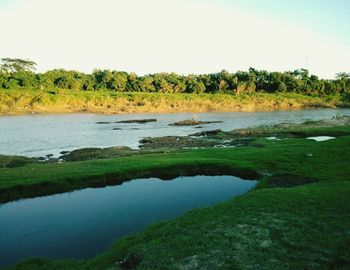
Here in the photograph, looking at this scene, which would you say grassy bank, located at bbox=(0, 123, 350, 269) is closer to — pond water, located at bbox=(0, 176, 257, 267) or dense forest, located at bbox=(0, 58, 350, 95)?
pond water, located at bbox=(0, 176, 257, 267)

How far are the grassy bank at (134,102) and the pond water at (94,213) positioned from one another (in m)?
110

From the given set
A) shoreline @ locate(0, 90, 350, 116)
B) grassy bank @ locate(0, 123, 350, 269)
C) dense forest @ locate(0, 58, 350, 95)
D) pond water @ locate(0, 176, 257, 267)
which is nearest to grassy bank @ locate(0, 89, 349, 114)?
shoreline @ locate(0, 90, 350, 116)

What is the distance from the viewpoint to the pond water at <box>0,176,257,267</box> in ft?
55.7

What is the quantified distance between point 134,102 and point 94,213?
424 feet

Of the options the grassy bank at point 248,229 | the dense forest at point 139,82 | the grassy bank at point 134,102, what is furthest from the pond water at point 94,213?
the dense forest at point 139,82

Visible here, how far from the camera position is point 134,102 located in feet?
489

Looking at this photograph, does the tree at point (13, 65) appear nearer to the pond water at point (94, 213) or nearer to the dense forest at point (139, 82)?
the dense forest at point (139, 82)

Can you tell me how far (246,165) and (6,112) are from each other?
11130 centimetres

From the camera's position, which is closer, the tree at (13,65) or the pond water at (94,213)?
the pond water at (94,213)

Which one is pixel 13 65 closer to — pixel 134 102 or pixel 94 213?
pixel 134 102

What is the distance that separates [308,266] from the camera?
39.0ft

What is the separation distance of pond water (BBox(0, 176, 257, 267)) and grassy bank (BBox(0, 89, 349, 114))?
360 feet

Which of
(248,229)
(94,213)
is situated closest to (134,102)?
(94,213)

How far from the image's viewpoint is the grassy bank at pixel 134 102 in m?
130
